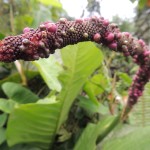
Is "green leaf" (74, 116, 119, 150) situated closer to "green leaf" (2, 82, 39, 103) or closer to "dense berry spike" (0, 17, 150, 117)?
"green leaf" (2, 82, 39, 103)

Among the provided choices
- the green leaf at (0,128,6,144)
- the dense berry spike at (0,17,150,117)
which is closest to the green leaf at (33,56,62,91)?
the green leaf at (0,128,6,144)

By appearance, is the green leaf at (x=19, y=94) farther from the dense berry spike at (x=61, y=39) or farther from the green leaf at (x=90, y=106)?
the dense berry spike at (x=61, y=39)

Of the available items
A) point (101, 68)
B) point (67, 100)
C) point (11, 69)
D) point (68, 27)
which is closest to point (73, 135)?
point (67, 100)

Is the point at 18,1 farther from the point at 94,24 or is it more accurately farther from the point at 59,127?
the point at 94,24

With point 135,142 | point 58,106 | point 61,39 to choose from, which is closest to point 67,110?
point 58,106

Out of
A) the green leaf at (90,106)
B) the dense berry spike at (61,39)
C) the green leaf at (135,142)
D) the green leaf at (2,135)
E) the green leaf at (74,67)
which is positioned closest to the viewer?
the dense berry spike at (61,39)

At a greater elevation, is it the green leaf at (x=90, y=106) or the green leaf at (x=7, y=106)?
the green leaf at (x=7, y=106)

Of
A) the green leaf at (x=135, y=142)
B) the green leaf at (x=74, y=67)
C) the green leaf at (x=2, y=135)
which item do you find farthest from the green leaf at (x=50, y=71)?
the green leaf at (x=135, y=142)
